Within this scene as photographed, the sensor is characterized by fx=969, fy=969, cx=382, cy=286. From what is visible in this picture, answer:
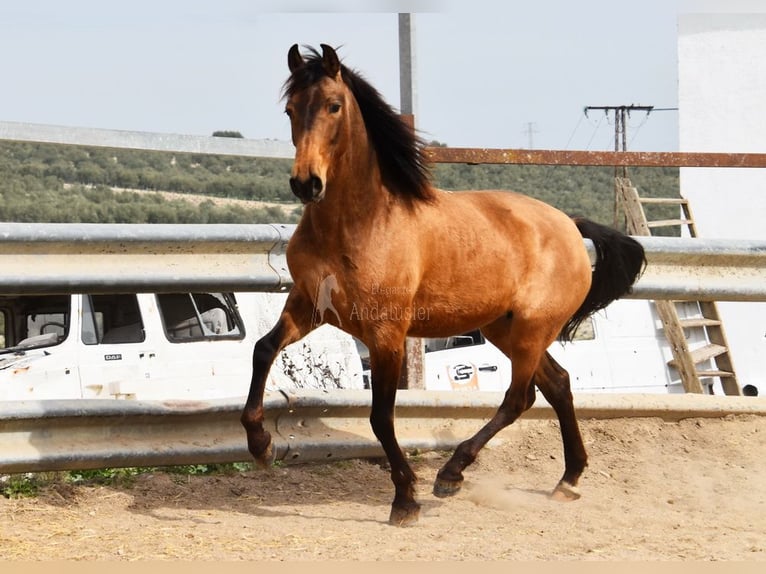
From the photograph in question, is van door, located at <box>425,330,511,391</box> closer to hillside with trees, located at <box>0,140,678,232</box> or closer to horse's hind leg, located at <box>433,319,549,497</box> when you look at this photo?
horse's hind leg, located at <box>433,319,549,497</box>

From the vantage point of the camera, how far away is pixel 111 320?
11.3 meters

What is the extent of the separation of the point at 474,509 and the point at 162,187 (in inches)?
1336

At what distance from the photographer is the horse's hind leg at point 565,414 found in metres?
5.37

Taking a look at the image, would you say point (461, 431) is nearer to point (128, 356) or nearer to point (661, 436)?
point (661, 436)

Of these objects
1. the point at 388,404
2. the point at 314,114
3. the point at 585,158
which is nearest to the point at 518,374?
the point at 388,404

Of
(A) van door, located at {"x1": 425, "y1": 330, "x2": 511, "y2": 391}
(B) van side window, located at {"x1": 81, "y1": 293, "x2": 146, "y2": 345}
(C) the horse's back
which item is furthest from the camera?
(A) van door, located at {"x1": 425, "y1": 330, "x2": 511, "y2": 391}

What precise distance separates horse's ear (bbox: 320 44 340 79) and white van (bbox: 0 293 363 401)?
238 inches

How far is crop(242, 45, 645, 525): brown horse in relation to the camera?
→ 4.59 meters

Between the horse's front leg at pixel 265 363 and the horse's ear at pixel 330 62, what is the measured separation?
1.10 m

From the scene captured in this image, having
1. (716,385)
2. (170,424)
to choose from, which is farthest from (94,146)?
(716,385)

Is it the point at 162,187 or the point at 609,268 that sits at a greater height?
the point at 162,187

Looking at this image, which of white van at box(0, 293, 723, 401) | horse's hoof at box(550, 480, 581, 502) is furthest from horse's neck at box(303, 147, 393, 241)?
white van at box(0, 293, 723, 401)

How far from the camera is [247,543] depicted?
3.88 m

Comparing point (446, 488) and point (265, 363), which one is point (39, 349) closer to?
point (265, 363)
